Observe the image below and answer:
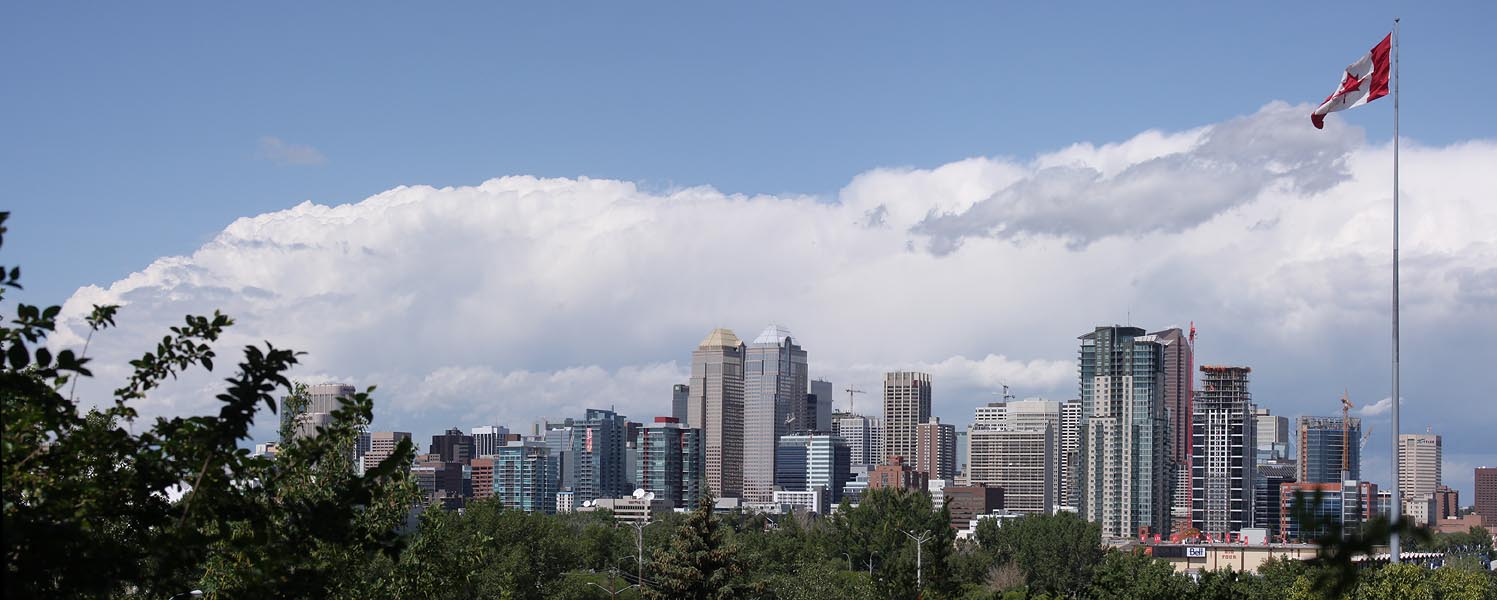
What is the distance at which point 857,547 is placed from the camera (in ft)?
488

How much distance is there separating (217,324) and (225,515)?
146cm

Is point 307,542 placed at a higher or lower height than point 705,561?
higher

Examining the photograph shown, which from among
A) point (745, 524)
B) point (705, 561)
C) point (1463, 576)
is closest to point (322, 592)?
point (705, 561)

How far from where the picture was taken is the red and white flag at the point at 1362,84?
156 ft

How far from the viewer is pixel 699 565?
217 ft

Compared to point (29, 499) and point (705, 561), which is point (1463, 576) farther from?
point (29, 499)

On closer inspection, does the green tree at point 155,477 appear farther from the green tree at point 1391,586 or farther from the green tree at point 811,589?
the green tree at point 811,589

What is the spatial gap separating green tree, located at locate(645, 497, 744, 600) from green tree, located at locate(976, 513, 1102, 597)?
8402 cm

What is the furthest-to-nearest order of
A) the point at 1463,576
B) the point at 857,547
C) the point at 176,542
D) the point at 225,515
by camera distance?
1. the point at 857,547
2. the point at 1463,576
3. the point at 225,515
4. the point at 176,542

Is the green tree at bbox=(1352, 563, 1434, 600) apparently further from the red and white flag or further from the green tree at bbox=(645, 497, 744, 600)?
the green tree at bbox=(645, 497, 744, 600)

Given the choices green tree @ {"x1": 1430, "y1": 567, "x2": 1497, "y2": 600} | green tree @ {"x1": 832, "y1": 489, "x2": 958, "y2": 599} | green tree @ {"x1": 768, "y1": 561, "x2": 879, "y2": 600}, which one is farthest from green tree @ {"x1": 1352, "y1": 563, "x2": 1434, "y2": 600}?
green tree @ {"x1": 832, "y1": 489, "x2": 958, "y2": 599}

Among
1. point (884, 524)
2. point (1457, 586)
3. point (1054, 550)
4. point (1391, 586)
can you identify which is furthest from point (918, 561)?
point (1054, 550)

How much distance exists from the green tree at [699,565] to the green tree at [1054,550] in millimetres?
84025

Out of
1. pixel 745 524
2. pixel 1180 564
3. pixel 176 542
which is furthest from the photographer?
pixel 1180 564
